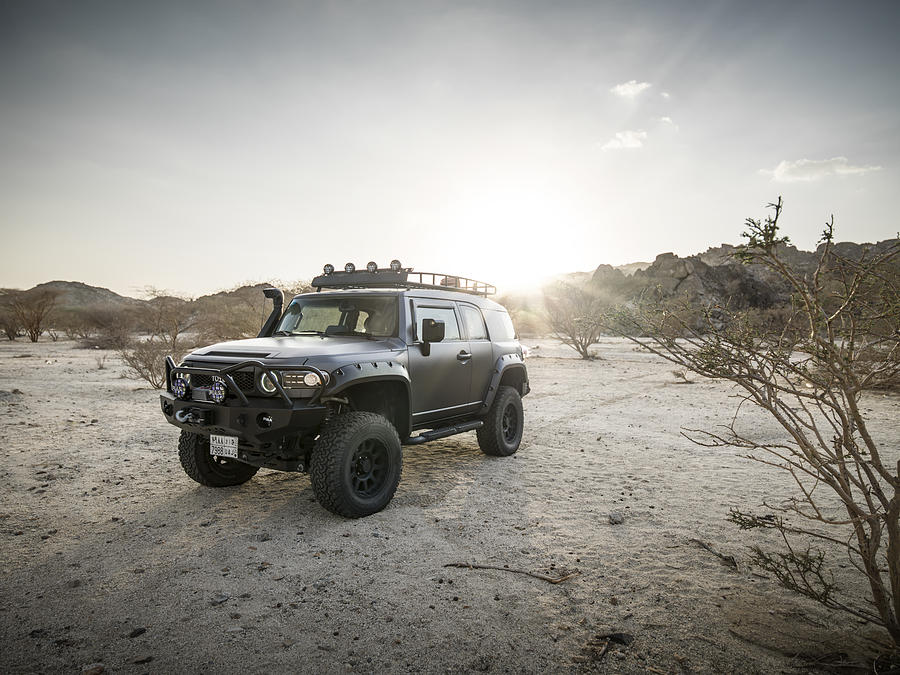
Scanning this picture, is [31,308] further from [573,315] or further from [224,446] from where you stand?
[224,446]

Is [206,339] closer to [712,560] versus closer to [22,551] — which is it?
[22,551]

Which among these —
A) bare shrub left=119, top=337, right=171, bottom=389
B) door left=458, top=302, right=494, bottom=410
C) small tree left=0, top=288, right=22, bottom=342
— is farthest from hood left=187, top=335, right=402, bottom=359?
small tree left=0, top=288, right=22, bottom=342

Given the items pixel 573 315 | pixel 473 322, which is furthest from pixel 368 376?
pixel 573 315

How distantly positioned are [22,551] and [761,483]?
685cm

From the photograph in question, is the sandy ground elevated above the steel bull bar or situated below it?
below

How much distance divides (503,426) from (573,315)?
663 inches

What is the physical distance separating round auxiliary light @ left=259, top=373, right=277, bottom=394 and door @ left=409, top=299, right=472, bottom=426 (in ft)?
4.69

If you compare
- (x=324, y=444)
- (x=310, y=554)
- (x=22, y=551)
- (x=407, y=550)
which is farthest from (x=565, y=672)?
(x=22, y=551)

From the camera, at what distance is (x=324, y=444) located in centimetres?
414

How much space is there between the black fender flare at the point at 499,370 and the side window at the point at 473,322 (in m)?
0.42

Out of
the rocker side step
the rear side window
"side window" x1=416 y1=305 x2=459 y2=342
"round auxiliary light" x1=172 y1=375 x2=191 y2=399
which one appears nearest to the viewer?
"round auxiliary light" x1=172 y1=375 x2=191 y2=399

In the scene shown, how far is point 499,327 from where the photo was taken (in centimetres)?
705

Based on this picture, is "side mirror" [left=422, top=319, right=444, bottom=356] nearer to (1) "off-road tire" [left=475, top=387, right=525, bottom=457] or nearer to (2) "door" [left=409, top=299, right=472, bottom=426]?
(2) "door" [left=409, top=299, right=472, bottom=426]

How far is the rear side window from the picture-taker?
6.82 meters
